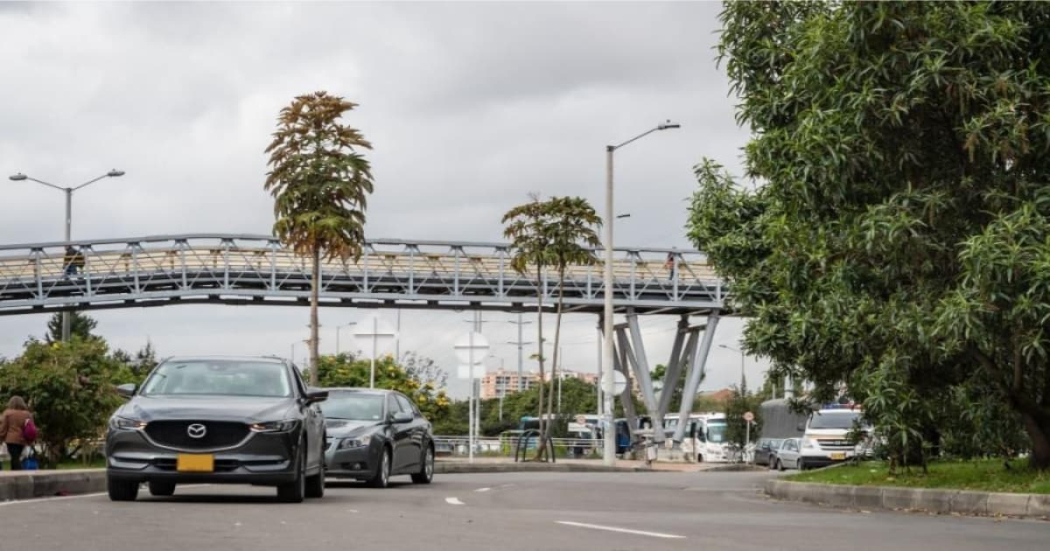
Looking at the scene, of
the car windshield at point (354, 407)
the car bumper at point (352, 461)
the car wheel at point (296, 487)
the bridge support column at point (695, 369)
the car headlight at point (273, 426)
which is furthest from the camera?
the bridge support column at point (695, 369)

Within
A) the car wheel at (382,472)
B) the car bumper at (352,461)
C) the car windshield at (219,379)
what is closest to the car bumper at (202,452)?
the car windshield at (219,379)

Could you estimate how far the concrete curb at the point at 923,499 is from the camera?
16625mm

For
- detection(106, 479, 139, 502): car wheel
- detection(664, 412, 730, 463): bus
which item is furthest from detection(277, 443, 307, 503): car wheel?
detection(664, 412, 730, 463): bus

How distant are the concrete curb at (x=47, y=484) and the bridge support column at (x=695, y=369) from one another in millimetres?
47587

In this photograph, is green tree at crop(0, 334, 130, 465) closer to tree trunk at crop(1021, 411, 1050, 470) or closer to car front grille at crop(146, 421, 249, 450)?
car front grille at crop(146, 421, 249, 450)

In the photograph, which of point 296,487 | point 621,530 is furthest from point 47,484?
point 621,530

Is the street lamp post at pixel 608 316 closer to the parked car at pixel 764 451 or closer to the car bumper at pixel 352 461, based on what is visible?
the parked car at pixel 764 451

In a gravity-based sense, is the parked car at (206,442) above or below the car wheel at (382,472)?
above

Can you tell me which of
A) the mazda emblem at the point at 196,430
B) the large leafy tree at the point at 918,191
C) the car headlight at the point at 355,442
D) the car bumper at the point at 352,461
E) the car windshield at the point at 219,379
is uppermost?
the large leafy tree at the point at 918,191

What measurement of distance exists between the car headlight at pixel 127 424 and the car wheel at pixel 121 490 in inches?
22.6

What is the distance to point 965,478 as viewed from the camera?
789 inches

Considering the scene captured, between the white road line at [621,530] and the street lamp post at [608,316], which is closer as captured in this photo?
the white road line at [621,530]

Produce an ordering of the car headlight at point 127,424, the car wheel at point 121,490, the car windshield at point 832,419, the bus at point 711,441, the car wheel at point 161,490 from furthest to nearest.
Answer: the bus at point 711,441 → the car windshield at point 832,419 → the car wheel at point 161,490 → the car wheel at point 121,490 → the car headlight at point 127,424

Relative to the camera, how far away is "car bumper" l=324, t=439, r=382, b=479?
2150cm
